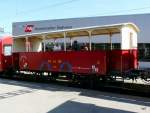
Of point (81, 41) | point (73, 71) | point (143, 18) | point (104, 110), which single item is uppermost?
point (143, 18)

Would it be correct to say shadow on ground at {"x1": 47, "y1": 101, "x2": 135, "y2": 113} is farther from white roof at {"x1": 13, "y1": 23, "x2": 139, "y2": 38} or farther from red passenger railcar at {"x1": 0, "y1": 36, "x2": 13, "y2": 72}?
red passenger railcar at {"x1": 0, "y1": 36, "x2": 13, "y2": 72}

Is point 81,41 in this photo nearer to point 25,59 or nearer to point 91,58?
point 91,58

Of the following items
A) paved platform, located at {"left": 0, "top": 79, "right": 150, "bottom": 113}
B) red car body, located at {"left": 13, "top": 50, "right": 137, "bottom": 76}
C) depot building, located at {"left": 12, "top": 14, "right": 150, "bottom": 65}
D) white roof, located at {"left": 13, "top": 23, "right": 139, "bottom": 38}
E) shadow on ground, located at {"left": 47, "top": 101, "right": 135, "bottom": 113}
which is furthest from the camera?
depot building, located at {"left": 12, "top": 14, "right": 150, "bottom": 65}

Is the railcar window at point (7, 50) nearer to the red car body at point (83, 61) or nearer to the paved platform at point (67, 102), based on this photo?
the red car body at point (83, 61)

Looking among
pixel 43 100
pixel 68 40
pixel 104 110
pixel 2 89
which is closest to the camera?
pixel 104 110

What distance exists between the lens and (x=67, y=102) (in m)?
13.8

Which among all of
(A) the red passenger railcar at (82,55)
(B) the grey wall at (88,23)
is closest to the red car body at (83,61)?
(A) the red passenger railcar at (82,55)

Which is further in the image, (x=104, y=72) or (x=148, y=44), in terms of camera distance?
(x=148, y=44)

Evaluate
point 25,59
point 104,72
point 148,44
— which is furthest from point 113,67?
point 148,44

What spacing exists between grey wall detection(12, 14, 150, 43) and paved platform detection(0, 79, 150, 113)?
21.9m

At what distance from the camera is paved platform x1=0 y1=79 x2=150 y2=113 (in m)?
12.3

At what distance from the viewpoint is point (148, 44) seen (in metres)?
37.6

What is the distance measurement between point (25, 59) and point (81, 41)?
4892mm

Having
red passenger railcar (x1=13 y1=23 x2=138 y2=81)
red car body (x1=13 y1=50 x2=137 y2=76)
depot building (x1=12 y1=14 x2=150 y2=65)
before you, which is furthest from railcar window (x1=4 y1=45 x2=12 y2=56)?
depot building (x1=12 y1=14 x2=150 y2=65)
